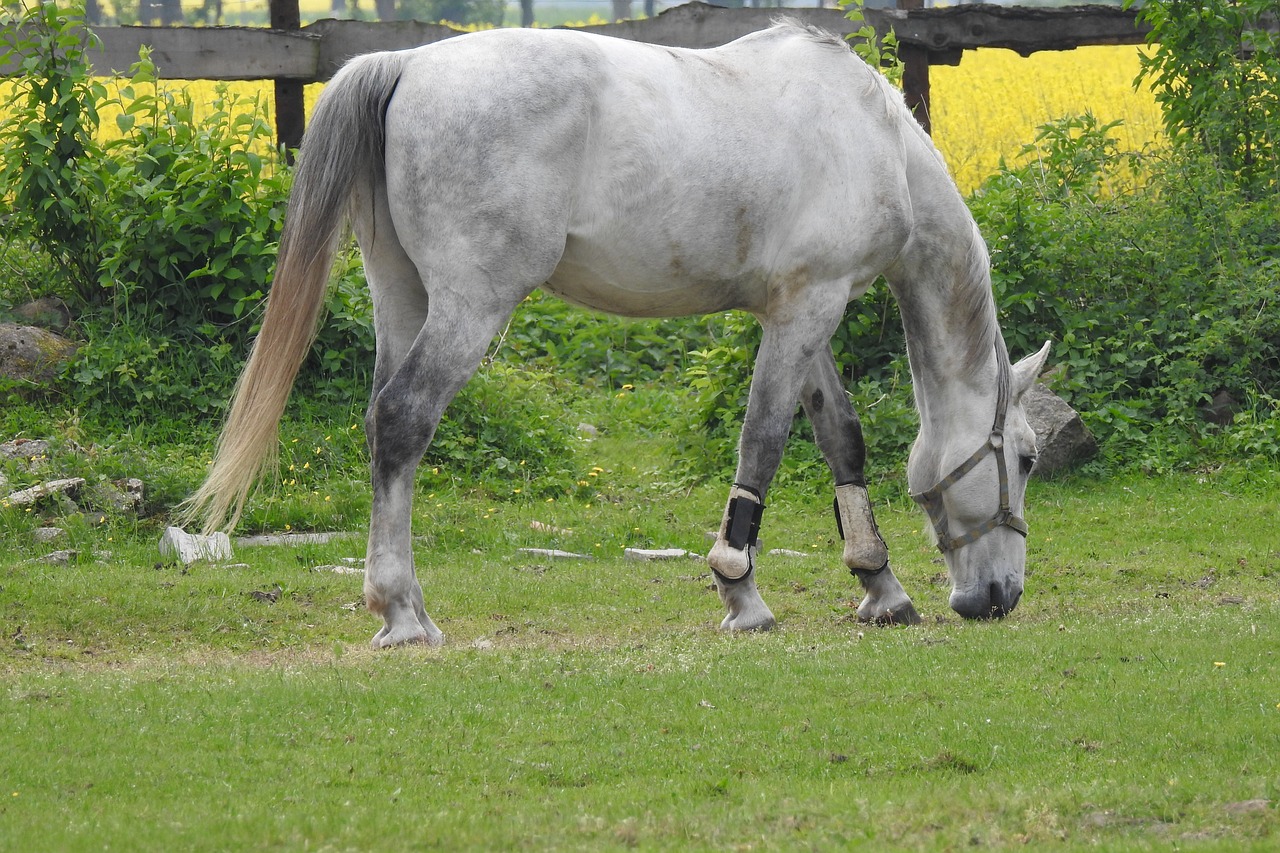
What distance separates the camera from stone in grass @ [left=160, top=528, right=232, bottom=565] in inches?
328

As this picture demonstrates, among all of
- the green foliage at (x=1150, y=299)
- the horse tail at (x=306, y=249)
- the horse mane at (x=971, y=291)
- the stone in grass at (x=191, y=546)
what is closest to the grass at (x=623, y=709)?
the stone in grass at (x=191, y=546)

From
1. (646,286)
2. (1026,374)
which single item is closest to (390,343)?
(646,286)

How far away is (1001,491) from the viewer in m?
6.87

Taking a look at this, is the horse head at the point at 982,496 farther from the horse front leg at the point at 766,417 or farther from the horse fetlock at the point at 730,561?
the horse fetlock at the point at 730,561

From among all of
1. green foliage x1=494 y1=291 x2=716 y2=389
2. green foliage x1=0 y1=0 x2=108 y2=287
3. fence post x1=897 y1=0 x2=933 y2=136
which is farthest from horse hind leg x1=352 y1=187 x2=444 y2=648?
fence post x1=897 y1=0 x2=933 y2=136

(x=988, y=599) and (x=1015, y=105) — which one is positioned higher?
(x=1015, y=105)

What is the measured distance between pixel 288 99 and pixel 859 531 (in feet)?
25.5

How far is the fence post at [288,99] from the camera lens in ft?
41.3

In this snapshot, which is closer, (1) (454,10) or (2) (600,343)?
(2) (600,343)

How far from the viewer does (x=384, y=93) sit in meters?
5.95

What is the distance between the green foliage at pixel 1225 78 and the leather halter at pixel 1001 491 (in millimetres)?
5883

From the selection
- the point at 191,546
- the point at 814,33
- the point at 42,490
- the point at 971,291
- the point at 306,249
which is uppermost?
the point at 814,33

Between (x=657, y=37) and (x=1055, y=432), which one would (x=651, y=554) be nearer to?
(x=1055, y=432)

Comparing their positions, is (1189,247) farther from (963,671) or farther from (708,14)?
(963,671)
